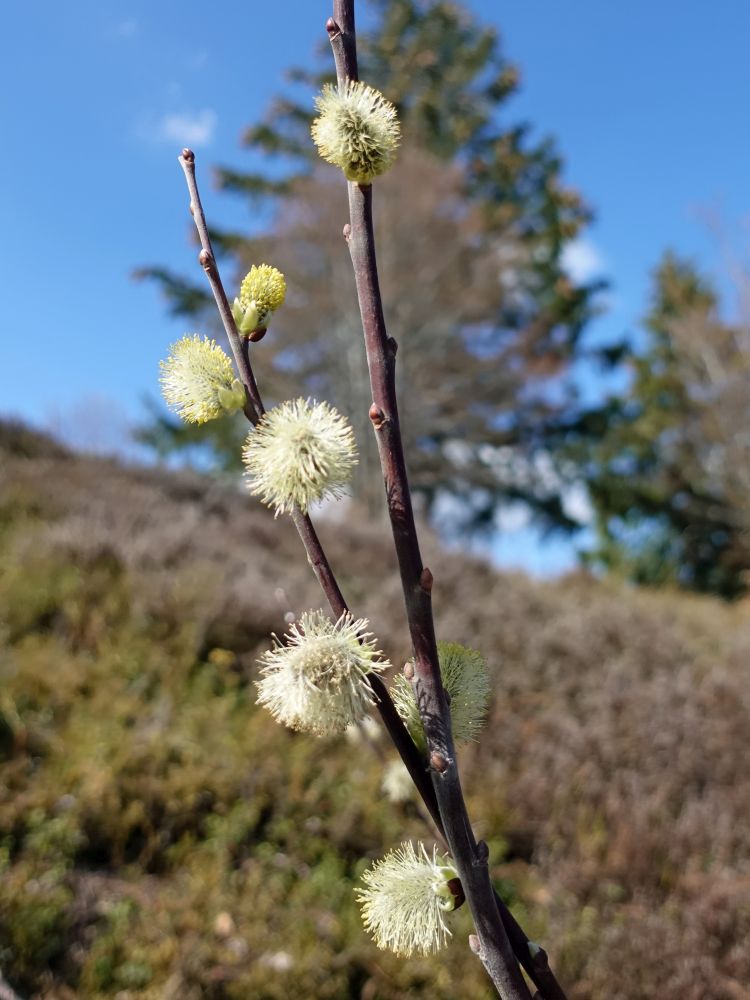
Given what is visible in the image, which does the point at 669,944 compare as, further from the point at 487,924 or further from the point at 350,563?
the point at 350,563

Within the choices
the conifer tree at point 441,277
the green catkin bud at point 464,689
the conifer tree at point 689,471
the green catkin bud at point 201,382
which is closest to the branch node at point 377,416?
the green catkin bud at point 201,382

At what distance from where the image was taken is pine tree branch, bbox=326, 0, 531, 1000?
605mm

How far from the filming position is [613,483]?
13.6m

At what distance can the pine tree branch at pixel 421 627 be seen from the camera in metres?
0.60

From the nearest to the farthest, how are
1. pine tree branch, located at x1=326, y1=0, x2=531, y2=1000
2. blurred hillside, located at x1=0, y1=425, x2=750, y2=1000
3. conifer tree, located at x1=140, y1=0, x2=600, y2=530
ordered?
pine tree branch, located at x1=326, y1=0, x2=531, y2=1000 < blurred hillside, located at x1=0, y1=425, x2=750, y2=1000 < conifer tree, located at x1=140, y1=0, x2=600, y2=530

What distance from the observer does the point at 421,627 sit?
24.1 inches

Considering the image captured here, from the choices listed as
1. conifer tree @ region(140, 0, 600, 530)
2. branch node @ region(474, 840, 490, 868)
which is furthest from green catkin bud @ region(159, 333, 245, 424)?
conifer tree @ region(140, 0, 600, 530)

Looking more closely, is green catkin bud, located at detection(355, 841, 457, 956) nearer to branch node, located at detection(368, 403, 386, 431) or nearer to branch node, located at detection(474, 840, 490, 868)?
branch node, located at detection(474, 840, 490, 868)

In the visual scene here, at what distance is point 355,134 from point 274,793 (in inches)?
129

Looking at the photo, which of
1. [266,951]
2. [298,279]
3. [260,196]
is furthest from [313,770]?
[260,196]

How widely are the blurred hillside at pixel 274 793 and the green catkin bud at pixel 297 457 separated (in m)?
1.03

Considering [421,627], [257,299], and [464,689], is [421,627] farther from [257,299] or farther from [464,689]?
[257,299]

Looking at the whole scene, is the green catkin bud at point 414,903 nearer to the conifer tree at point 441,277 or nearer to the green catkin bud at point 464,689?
the green catkin bud at point 464,689

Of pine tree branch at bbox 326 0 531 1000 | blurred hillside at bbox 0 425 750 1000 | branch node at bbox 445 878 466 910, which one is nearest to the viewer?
pine tree branch at bbox 326 0 531 1000
